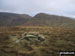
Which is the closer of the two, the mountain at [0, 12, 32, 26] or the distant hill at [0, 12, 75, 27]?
the distant hill at [0, 12, 75, 27]

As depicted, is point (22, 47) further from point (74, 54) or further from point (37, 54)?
point (74, 54)

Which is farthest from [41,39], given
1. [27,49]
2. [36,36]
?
[27,49]

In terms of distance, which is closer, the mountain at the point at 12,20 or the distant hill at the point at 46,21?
the distant hill at the point at 46,21

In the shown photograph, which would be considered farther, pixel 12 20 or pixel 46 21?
pixel 12 20

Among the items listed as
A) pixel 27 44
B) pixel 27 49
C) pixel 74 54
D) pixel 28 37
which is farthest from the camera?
pixel 28 37

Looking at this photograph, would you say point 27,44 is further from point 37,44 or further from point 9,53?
point 9,53

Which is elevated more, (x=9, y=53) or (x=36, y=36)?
(x=36, y=36)

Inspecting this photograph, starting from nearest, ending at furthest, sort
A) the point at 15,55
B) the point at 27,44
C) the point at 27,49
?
1. the point at 15,55
2. the point at 27,49
3. the point at 27,44

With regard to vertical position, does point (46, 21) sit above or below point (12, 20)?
below

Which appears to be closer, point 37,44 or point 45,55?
point 45,55
